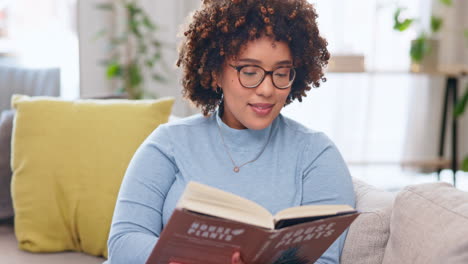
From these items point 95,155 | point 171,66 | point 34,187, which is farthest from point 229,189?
point 171,66

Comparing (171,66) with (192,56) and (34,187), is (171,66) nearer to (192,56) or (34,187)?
(34,187)

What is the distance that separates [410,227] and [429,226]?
5 centimetres

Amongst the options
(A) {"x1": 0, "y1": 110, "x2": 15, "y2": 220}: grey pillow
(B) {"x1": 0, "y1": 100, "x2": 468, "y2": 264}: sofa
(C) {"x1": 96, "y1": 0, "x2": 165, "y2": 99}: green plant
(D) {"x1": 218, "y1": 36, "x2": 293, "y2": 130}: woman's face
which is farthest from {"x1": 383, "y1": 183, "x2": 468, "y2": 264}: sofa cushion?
(C) {"x1": 96, "y1": 0, "x2": 165, "y2": 99}: green plant

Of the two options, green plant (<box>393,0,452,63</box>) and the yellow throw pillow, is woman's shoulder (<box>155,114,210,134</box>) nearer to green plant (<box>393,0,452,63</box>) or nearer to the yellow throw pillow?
the yellow throw pillow

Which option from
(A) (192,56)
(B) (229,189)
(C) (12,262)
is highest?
(A) (192,56)

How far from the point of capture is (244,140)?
4.47 feet

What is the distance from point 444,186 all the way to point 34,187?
4.04 feet

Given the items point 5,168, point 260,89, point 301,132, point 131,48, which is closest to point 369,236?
point 301,132

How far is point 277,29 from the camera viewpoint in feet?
4.16

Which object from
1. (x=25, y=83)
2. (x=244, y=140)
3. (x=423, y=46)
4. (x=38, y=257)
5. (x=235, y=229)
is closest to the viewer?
(x=235, y=229)

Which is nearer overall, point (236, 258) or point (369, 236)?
point (236, 258)

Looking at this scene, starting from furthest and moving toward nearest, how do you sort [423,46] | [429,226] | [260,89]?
[423,46] → [260,89] → [429,226]

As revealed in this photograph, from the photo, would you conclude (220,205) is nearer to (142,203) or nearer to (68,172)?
(142,203)

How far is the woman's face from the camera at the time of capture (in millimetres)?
1261
